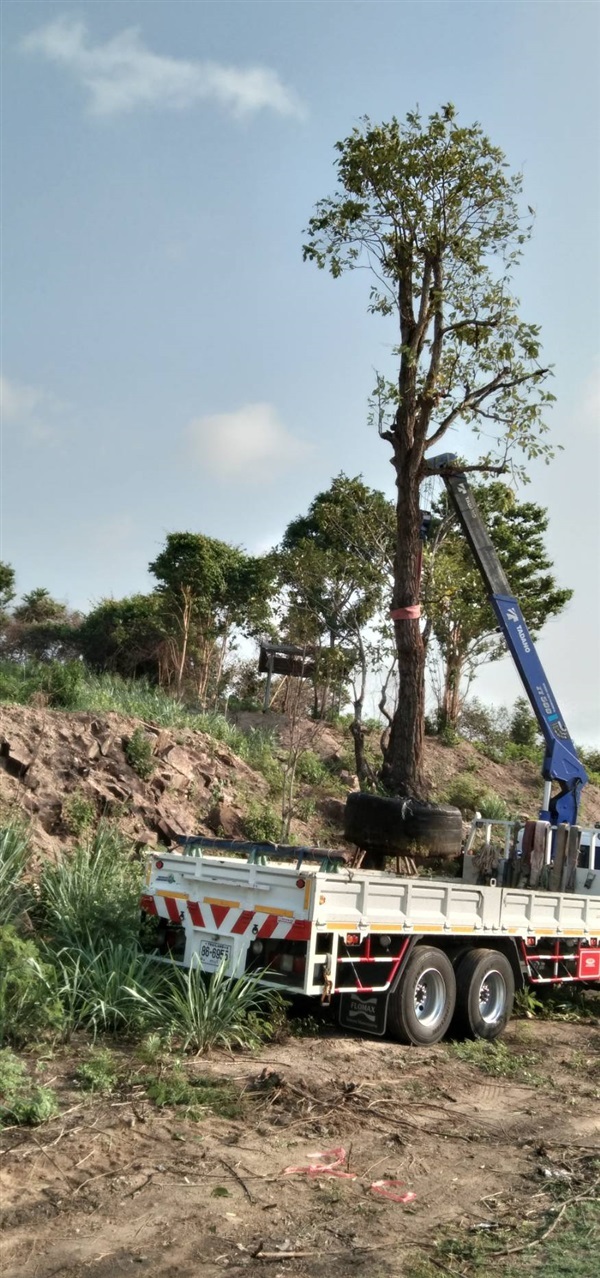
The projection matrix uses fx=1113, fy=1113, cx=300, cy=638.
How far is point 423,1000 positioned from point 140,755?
24.6ft

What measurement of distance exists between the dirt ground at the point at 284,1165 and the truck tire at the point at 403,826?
3539 millimetres

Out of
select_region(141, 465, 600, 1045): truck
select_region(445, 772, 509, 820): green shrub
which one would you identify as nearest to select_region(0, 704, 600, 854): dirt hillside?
select_region(141, 465, 600, 1045): truck

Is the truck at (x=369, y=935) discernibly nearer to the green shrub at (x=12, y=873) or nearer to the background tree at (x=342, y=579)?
the green shrub at (x=12, y=873)

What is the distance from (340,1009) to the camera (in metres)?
9.43

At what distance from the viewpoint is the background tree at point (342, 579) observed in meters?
23.3

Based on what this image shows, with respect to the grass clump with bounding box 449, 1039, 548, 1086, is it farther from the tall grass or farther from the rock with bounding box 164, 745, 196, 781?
the rock with bounding box 164, 745, 196, 781

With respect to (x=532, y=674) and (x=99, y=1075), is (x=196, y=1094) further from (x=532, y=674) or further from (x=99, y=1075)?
(x=532, y=674)

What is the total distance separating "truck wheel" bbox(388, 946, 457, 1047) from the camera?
940 cm

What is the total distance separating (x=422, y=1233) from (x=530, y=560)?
1093 inches

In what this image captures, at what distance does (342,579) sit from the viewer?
24312mm

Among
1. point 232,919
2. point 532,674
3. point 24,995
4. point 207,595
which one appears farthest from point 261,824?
point 207,595

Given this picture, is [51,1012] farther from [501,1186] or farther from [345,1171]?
[501,1186]

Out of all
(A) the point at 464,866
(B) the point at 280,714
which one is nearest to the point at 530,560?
(B) the point at 280,714

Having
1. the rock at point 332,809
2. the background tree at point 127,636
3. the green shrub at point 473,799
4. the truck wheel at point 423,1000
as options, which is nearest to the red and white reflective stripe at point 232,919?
the truck wheel at point 423,1000
